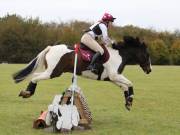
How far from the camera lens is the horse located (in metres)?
11.6

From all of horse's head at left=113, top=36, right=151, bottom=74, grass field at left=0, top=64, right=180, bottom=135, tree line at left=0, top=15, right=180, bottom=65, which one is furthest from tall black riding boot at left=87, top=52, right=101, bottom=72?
tree line at left=0, top=15, right=180, bottom=65

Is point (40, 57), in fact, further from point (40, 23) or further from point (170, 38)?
point (170, 38)

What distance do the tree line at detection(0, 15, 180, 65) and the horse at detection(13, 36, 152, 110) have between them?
2313 inches

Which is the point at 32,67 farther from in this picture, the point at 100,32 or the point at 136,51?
the point at 136,51

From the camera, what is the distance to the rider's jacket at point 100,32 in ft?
38.4

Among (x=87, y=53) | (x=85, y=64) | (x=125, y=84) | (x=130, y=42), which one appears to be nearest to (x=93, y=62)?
(x=85, y=64)

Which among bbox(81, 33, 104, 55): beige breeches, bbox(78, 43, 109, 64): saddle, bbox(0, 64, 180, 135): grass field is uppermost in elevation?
bbox(81, 33, 104, 55): beige breeches

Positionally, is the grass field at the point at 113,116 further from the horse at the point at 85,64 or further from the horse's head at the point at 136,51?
the horse's head at the point at 136,51

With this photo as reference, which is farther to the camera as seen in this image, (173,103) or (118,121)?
(173,103)

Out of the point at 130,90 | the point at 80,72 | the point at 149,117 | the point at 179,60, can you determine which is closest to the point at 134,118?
the point at 149,117

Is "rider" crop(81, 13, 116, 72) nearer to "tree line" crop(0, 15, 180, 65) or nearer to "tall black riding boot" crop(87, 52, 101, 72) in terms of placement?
"tall black riding boot" crop(87, 52, 101, 72)

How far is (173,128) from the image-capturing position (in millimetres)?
11391

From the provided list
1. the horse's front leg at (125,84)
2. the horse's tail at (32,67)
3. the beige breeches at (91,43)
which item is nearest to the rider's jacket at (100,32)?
the beige breeches at (91,43)

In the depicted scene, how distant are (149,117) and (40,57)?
3561 mm
